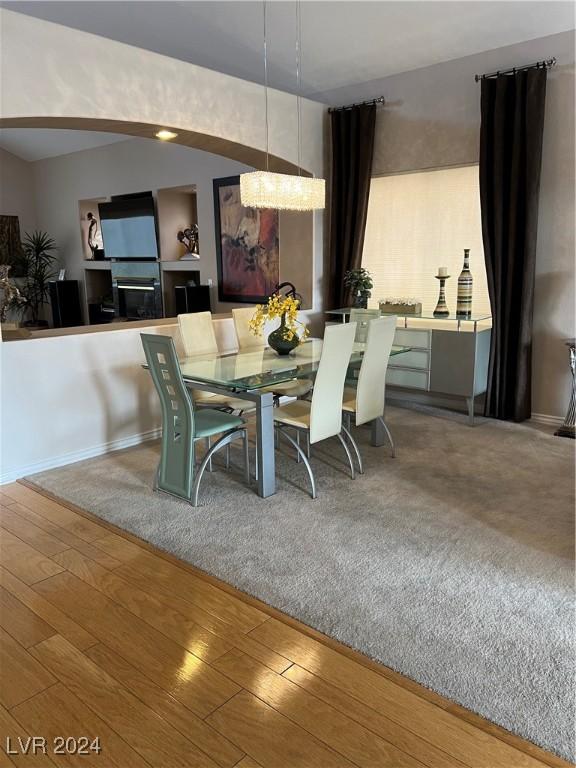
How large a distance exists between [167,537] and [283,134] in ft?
12.8

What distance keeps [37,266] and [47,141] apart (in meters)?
1.88

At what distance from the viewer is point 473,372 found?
4.80 m

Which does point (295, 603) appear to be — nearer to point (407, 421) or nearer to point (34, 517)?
point (34, 517)

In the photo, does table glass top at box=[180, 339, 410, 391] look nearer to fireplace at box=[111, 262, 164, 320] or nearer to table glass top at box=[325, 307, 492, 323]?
table glass top at box=[325, 307, 492, 323]

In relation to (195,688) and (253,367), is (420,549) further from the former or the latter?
(253,367)

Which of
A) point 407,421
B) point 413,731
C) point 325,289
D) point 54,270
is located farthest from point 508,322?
point 54,270

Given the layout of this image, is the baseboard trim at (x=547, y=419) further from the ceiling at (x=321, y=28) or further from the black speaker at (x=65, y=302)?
the black speaker at (x=65, y=302)

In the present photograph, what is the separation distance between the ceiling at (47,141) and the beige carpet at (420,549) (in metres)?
5.55

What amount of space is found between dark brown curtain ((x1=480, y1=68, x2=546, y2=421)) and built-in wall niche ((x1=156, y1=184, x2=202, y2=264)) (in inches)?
156

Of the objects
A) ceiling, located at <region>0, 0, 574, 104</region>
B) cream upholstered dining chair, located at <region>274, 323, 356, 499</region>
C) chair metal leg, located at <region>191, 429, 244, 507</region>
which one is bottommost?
chair metal leg, located at <region>191, 429, 244, 507</region>

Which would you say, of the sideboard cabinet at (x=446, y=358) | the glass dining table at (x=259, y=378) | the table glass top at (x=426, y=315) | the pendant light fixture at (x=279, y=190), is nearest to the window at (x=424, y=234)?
the table glass top at (x=426, y=315)

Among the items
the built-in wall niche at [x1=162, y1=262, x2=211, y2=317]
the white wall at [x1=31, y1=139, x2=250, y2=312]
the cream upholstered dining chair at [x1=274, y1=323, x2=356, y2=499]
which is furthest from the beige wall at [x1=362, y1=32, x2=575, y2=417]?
the built-in wall niche at [x1=162, y1=262, x2=211, y2=317]

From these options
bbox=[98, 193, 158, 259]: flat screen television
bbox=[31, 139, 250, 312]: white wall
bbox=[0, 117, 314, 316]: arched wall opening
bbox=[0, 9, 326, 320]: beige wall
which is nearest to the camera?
bbox=[0, 9, 326, 320]: beige wall

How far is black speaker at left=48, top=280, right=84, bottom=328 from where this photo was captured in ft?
28.6
